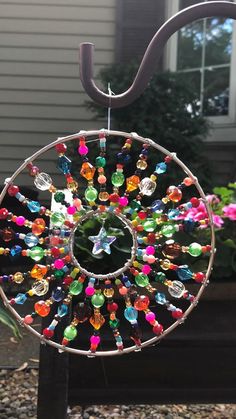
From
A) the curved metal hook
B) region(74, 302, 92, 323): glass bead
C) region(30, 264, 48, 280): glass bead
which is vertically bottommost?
region(74, 302, 92, 323): glass bead

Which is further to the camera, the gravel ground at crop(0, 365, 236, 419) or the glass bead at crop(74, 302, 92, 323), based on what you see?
the gravel ground at crop(0, 365, 236, 419)

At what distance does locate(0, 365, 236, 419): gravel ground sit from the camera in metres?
2.33

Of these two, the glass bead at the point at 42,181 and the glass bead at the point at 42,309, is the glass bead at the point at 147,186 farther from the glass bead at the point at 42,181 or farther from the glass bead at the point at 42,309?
the glass bead at the point at 42,309

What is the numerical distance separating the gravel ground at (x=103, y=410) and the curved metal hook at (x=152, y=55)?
59.7 inches

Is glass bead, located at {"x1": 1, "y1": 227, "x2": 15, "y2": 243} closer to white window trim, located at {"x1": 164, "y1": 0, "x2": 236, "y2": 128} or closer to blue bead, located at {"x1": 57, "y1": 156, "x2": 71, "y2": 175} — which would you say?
blue bead, located at {"x1": 57, "y1": 156, "x2": 71, "y2": 175}

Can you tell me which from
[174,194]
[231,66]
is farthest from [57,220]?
[231,66]

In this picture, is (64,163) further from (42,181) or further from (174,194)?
(174,194)

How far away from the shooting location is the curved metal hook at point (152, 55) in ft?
3.98

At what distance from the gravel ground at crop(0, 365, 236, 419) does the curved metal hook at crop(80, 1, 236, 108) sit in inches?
59.7

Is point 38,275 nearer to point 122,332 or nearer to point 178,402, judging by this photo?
point 122,332

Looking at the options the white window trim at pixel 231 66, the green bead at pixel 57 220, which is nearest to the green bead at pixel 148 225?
the green bead at pixel 57 220

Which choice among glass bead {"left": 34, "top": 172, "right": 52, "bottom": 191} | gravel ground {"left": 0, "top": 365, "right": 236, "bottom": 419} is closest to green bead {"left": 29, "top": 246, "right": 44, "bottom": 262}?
glass bead {"left": 34, "top": 172, "right": 52, "bottom": 191}

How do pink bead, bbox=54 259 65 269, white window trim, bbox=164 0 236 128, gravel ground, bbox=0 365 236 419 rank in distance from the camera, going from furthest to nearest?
white window trim, bbox=164 0 236 128 → gravel ground, bbox=0 365 236 419 → pink bead, bbox=54 259 65 269

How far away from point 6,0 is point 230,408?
328cm
